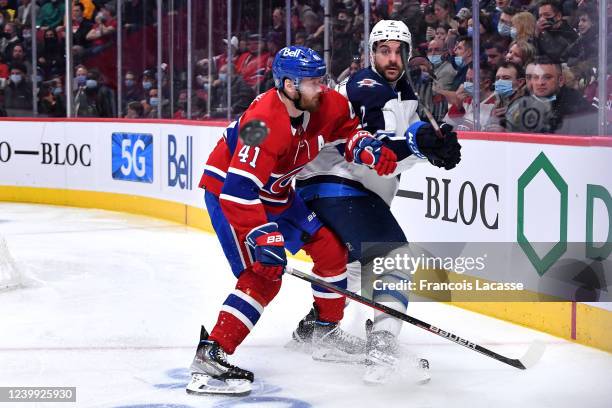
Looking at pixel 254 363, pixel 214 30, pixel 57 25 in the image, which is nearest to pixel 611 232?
pixel 254 363

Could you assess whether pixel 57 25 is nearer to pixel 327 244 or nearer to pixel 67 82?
pixel 67 82

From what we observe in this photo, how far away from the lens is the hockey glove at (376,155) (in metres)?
3.67

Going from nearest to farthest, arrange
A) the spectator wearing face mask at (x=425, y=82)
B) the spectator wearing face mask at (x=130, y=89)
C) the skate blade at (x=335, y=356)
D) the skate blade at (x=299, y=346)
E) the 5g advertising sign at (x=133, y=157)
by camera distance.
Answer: the skate blade at (x=335, y=356) < the skate blade at (x=299, y=346) < the spectator wearing face mask at (x=425, y=82) < the 5g advertising sign at (x=133, y=157) < the spectator wearing face mask at (x=130, y=89)

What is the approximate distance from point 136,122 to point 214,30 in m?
1.36

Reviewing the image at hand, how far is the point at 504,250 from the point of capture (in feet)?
15.9

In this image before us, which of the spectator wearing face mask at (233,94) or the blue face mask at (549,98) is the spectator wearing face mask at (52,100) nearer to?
the spectator wearing face mask at (233,94)

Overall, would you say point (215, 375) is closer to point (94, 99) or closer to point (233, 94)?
point (233, 94)

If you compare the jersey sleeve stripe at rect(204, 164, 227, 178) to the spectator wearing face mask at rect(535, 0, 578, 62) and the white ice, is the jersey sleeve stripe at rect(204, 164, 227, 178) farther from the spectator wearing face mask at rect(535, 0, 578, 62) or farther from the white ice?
the spectator wearing face mask at rect(535, 0, 578, 62)

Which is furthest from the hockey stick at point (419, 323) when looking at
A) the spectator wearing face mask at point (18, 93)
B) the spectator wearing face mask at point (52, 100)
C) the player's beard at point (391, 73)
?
the spectator wearing face mask at point (18, 93)

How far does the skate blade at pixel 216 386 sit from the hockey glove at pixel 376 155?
83cm

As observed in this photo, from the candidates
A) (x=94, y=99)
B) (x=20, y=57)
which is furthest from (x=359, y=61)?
(x=20, y=57)

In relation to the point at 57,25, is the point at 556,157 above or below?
below

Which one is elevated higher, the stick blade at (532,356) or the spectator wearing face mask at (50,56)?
the spectator wearing face mask at (50,56)

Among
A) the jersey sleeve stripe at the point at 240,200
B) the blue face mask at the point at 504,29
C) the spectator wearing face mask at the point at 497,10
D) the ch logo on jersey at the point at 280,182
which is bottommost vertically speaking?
the jersey sleeve stripe at the point at 240,200
